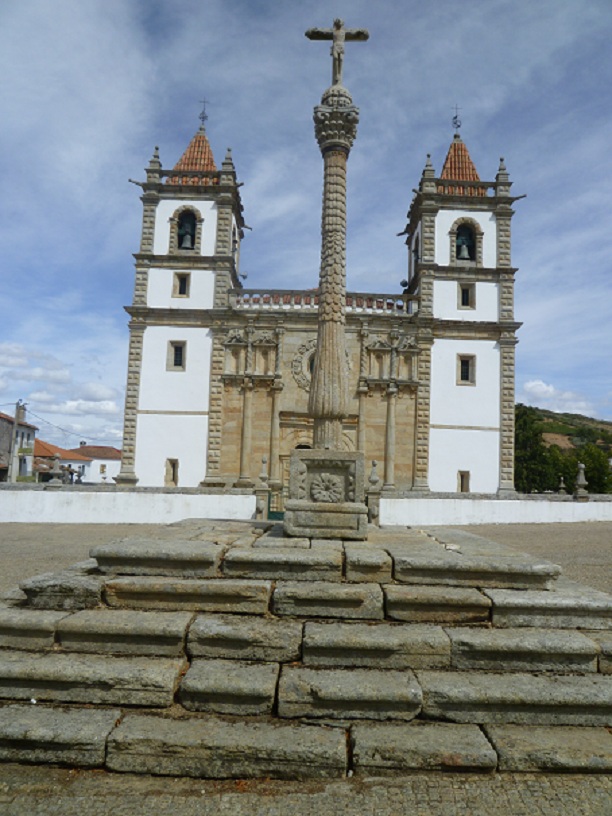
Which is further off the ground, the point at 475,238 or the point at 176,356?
the point at 475,238

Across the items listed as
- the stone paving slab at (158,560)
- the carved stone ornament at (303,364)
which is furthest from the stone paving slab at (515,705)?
the carved stone ornament at (303,364)

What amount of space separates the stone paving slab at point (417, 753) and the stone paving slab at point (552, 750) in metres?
0.11

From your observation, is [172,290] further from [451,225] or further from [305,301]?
[451,225]

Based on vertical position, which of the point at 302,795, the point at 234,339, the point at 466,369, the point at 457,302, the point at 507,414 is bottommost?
the point at 302,795

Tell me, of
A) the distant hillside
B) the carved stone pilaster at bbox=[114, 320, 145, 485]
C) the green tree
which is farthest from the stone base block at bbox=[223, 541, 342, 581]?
the distant hillside

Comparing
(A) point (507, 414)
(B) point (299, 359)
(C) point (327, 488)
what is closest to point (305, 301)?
(B) point (299, 359)

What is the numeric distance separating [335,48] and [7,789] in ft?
28.8

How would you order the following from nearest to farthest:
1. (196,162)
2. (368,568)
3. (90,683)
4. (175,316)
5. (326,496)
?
(90,683) < (368,568) < (326,496) < (175,316) < (196,162)

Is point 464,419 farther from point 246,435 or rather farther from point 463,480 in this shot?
point 246,435

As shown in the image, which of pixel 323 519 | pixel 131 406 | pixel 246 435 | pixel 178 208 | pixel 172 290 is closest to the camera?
pixel 323 519

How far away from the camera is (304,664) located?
157 inches

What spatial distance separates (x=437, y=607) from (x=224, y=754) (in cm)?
196

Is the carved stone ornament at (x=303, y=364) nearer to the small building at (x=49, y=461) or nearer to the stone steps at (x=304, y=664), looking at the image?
the stone steps at (x=304, y=664)

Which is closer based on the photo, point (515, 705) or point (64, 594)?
point (515, 705)
